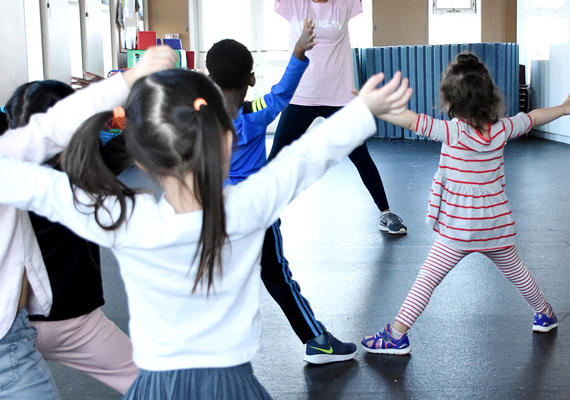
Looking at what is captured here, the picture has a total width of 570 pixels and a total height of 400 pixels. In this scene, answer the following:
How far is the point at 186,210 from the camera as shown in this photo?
3.80 feet

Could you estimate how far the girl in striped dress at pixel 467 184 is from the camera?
2.32 meters

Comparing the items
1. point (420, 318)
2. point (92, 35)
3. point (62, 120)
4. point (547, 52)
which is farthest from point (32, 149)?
point (547, 52)

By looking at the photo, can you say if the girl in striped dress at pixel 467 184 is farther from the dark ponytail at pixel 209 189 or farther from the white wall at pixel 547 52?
the white wall at pixel 547 52

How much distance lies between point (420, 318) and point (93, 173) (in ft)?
5.86

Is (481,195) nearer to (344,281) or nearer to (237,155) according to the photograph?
(237,155)

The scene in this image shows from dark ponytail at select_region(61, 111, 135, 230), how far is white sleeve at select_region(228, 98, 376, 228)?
181 mm

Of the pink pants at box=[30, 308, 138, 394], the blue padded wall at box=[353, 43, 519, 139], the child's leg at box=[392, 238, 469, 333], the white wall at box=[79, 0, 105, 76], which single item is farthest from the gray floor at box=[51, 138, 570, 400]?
the blue padded wall at box=[353, 43, 519, 139]

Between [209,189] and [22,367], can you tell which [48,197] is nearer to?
[209,189]

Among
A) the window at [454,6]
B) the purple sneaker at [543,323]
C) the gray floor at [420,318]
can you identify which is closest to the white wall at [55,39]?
the gray floor at [420,318]

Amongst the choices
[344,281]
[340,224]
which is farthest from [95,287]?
[340,224]

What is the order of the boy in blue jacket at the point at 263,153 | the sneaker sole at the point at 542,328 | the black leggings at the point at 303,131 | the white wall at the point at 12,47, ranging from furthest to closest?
the white wall at the point at 12,47
the black leggings at the point at 303,131
the sneaker sole at the point at 542,328
the boy in blue jacket at the point at 263,153

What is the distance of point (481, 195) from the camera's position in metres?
2.33

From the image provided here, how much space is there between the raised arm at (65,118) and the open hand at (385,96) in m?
0.34

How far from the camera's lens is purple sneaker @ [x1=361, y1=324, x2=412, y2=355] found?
7.81ft
